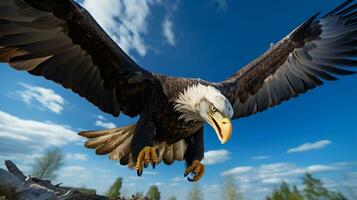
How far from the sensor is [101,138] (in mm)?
6426

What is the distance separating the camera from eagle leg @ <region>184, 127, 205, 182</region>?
5.51m

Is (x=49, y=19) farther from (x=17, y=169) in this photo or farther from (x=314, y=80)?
Result: (x=314, y=80)

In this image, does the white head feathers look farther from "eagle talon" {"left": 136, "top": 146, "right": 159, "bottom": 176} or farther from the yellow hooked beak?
"eagle talon" {"left": 136, "top": 146, "right": 159, "bottom": 176}

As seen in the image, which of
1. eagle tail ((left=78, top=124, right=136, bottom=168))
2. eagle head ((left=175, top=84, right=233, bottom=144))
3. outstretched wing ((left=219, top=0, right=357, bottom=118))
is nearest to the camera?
eagle head ((left=175, top=84, right=233, bottom=144))

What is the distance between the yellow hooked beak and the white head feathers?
11cm

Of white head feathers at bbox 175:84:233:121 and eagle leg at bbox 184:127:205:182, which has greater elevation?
white head feathers at bbox 175:84:233:121

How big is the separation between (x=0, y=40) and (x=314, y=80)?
7.65 m

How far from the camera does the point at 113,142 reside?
6.39 metres

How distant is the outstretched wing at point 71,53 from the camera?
4.58 metres

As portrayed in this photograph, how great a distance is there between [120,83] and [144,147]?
1.59 metres

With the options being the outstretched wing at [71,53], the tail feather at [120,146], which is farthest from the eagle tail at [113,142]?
the outstretched wing at [71,53]

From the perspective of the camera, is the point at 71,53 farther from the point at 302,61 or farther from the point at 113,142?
the point at 302,61

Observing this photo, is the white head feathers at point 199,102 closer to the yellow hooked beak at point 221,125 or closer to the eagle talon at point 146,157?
the yellow hooked beak at point 221,125

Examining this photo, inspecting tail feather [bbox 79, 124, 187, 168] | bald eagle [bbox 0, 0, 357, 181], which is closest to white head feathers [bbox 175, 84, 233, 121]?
bald eagle [bbox 0, 0, 357, 181]
